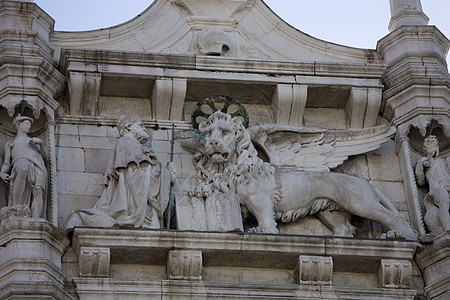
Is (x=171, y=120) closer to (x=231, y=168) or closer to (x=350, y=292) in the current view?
(x=231, y=168)

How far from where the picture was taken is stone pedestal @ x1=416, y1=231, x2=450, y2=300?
1268cm

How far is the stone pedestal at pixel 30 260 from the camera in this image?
1178cm

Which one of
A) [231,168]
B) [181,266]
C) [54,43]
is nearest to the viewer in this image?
[181,266]

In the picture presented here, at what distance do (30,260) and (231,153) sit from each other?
2.45 metres

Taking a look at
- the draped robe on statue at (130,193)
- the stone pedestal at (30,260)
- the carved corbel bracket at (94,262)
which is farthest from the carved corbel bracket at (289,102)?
the stone pedestal at (30,260)

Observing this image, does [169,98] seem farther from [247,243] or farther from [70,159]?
[247,243]

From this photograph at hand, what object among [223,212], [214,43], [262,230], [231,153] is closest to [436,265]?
[262,230]

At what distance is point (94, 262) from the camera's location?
1229cm

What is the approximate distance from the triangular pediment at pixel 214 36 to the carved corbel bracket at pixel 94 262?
2.77 meters

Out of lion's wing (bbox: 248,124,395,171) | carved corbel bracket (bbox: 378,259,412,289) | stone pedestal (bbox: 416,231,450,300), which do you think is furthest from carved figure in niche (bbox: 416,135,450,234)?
carved corbel bracket (bbox: 378,259,412,289)

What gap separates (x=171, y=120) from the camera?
13969 millimetres

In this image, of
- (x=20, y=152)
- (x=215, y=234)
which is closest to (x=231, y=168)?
(x=215, y=234)

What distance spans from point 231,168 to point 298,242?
3.81ft

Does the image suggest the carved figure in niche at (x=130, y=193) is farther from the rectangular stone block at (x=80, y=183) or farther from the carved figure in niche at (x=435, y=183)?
the carved figure in niche at (x=435, y=183)
